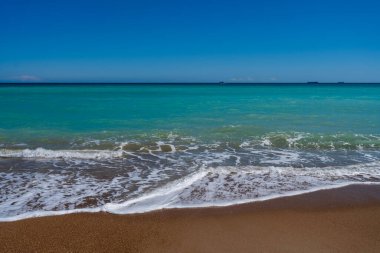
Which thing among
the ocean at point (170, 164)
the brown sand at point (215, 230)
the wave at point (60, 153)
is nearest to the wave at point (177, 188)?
the ocean at point (170, 164)

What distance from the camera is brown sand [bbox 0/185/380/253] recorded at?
200 inches

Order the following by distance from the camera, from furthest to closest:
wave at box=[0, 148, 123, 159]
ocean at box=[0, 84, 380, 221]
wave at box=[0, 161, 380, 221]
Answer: wave at box=[0, 148, 123, 159]
ocean at box=[0, 84, 380, 221]
wave at box=[0, 161, 380, 221]

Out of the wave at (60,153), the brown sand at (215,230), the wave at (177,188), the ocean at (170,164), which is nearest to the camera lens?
the brown sand at (215,230)

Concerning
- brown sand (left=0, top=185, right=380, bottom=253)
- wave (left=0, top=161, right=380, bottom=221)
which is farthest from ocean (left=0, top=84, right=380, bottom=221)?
brown sand (left=0, top=185, right=380, bottom=253)

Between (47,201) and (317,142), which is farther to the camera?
(317,142)

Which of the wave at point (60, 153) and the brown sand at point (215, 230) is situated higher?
the brown sand at point (215, 230)

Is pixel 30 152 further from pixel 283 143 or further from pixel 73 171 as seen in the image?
pixel 283 143

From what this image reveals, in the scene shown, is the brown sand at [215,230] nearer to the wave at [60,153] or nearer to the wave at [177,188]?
the wave at [177,188]

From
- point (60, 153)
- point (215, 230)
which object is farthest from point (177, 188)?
point (60, 153)

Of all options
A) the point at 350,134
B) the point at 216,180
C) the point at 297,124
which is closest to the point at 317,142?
the point at 350,134

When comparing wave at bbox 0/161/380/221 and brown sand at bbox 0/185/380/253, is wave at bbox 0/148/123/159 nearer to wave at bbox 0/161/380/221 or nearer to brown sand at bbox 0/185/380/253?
wave at bbox 0/161/380/221

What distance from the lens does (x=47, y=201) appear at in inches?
276

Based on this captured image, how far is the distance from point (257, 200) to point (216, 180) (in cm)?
168

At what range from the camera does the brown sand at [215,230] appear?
509 centimetres
